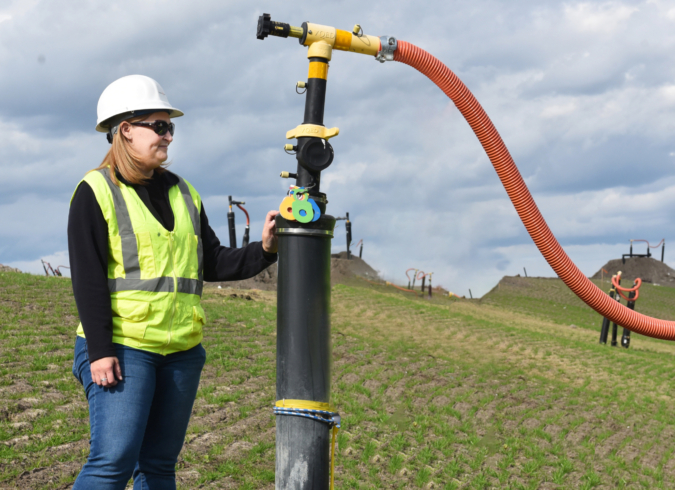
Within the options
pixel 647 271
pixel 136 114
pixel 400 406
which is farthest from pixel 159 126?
pixel 647 271

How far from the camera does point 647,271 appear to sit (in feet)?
100

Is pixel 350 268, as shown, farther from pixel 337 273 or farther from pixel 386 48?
pixel 386 48

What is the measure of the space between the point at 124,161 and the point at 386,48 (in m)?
1.44

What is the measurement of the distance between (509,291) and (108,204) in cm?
2319

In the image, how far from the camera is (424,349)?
388 inches

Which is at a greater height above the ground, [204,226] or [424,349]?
[204,226]

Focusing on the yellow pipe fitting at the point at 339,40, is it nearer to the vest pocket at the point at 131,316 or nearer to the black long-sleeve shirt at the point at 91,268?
the black long-sleeve shirt at the point at 91,268

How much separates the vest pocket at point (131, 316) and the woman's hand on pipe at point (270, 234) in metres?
0.64

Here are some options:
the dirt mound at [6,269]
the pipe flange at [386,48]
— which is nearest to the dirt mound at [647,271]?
the dirt mound at [6,269]

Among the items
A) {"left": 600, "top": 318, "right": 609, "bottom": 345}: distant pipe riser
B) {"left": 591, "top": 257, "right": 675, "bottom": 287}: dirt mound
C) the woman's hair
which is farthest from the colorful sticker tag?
{"left": 591, "top": 257, "right": 675, "bottom": 287}: dirt mound

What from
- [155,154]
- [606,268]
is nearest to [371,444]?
[155,154]

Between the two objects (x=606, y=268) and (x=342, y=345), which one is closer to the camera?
(x=342, y=345)

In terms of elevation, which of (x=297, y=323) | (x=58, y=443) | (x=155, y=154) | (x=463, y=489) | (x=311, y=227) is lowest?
(x=463, y=489)

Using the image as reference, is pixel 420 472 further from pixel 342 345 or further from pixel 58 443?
pixel 342 345
